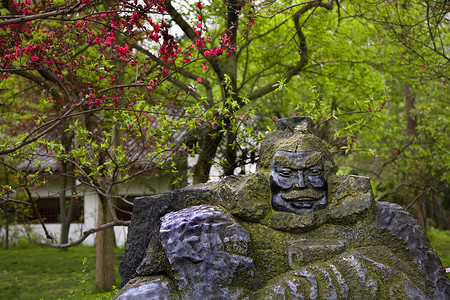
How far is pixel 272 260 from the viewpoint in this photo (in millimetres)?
3160

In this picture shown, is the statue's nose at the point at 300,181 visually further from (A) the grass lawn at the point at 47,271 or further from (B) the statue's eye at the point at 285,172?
(A) the grass lawn at the point at 47,271

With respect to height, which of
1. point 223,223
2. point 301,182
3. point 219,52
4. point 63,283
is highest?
point 219,52

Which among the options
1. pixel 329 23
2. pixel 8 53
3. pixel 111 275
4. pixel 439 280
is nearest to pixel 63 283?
pixel 111 275

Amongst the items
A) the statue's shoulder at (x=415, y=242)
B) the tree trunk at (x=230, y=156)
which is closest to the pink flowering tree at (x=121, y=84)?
the tree trunk at (x=230, y=156)

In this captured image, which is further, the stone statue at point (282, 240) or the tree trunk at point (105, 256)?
the tree trunk at point (105, 256)

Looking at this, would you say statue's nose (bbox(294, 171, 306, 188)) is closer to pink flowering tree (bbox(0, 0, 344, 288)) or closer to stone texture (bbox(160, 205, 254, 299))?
stone texture (bbox(160, 205, 254, 299))

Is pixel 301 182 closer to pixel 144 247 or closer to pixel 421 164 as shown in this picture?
pixel 144 247

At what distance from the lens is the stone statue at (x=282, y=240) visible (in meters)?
3.01

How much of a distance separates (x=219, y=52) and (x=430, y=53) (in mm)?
5917

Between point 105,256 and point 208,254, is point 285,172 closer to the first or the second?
point 208,254

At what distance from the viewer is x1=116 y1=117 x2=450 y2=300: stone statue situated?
3.01 m

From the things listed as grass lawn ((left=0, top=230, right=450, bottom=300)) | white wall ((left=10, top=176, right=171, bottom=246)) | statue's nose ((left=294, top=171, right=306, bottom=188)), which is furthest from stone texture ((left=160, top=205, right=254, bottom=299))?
white wall ((left=10, top=176, right=171, bottom=246))

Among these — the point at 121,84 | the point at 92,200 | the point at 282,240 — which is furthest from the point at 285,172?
the point at 92,200

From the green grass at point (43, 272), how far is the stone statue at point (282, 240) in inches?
168
